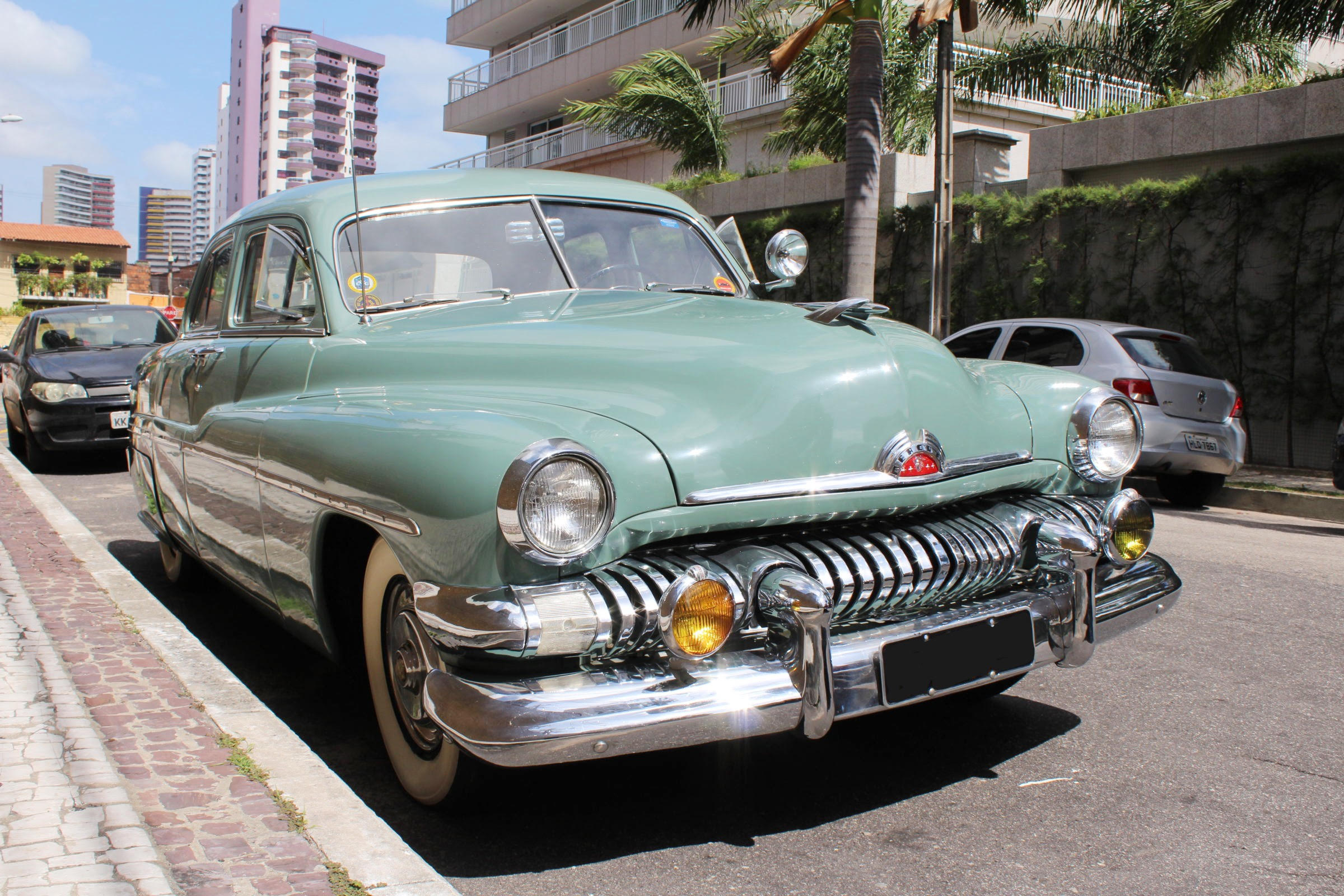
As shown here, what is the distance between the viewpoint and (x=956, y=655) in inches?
108

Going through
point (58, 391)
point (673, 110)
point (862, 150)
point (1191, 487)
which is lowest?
point (1191, 487)

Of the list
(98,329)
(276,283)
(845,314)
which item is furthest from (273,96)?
(845,314)

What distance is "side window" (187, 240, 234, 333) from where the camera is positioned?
480 cm

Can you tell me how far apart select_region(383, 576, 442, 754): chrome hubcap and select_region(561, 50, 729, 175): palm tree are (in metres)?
18.3

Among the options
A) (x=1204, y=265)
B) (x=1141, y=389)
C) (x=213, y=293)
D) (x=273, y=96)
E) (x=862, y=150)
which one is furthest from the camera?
(x=273, y=96)

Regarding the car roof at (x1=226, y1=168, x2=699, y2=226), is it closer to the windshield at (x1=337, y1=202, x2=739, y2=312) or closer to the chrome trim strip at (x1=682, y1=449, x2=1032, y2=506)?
the windshield at (x1=337, y1=202, x2=739, y2=312)

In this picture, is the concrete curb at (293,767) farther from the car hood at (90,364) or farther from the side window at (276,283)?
the car hood at (90,364)

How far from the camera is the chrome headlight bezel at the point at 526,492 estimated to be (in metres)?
2.38

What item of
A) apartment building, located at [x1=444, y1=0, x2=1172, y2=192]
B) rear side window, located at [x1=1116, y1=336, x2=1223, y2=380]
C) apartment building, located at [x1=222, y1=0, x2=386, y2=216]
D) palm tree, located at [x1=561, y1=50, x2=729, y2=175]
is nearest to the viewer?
rear side window, located at [x1=1116, y1=336, x2=1223, y2=380]

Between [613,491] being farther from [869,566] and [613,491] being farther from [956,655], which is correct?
[956,655]

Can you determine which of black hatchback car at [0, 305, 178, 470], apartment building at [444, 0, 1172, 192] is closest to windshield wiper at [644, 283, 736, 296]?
black hatchback car at [0, 305, 178, 470]

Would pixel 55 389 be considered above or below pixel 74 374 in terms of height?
below

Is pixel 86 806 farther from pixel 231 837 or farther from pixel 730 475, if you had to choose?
pixel 730 475

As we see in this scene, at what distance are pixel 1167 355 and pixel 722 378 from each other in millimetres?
7429
